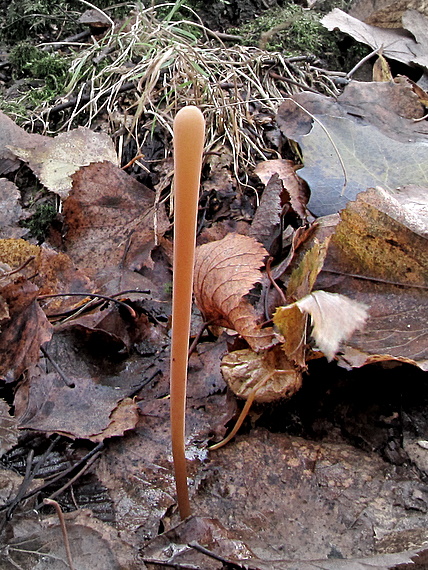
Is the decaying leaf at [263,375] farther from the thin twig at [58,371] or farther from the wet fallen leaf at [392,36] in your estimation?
the wet fallen leaf at [392,36]

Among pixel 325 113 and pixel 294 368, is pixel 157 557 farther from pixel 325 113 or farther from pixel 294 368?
pixel 325 113

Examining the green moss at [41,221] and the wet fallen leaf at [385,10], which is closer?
the green moss at [41,221]

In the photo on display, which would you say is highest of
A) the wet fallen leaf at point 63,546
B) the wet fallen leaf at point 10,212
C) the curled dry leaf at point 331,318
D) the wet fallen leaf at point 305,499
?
the curled dry leaf at point 331,318

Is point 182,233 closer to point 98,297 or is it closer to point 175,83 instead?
point 98,297

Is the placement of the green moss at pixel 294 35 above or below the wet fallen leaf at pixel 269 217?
above

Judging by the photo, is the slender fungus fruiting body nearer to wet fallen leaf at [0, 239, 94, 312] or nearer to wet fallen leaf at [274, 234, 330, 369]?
wet fallen leaf at [274, 234, 330, 369]

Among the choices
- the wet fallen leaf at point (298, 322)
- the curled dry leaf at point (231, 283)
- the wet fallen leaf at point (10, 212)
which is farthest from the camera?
the wet fallen leaf at point (10, 212)

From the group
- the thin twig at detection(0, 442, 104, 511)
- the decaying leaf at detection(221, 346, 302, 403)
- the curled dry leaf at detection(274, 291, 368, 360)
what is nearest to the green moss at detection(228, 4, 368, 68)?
the decaying leaf at detection(221, 346, 302, 403)

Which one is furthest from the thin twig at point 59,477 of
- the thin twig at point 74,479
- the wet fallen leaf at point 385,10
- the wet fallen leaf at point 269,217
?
the wet fallen leaf at point 385,10

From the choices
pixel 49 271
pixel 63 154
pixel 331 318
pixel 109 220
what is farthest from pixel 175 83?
pixel 331 318
